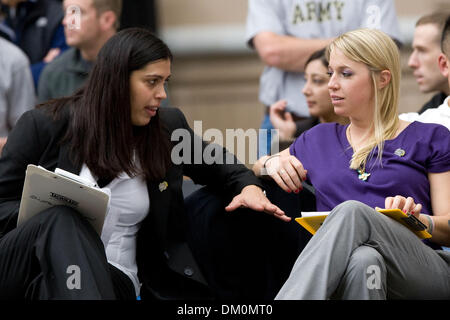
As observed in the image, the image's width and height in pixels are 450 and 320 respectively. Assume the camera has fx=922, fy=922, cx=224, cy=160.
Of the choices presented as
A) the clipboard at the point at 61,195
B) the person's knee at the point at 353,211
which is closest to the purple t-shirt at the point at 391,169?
the person's knee at the point at 353,211

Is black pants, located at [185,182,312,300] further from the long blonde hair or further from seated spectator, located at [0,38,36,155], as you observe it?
seated spectator, located at [0,38,36,155]

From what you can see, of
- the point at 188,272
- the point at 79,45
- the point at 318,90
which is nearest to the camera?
the point at 188,272

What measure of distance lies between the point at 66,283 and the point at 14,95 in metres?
2.17

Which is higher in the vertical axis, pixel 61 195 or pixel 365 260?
pixel 61 195

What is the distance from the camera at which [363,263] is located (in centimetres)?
281

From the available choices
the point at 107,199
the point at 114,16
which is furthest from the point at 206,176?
the point at 114,16

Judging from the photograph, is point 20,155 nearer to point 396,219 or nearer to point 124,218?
point 124,218

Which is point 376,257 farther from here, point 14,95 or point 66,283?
point 14,95

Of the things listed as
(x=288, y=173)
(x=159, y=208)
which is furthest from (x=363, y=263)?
(x=159, y=208)

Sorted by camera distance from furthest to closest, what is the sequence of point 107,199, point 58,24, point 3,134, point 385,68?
point 58,24 < point 3,134 < point 385,68 < point 107,199

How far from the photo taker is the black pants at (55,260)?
2.93 meters

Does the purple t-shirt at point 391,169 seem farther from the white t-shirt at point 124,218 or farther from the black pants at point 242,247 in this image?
the white t-shirt at point 124,218

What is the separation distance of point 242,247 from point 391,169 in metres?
0.76

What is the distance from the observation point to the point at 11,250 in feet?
10.0
